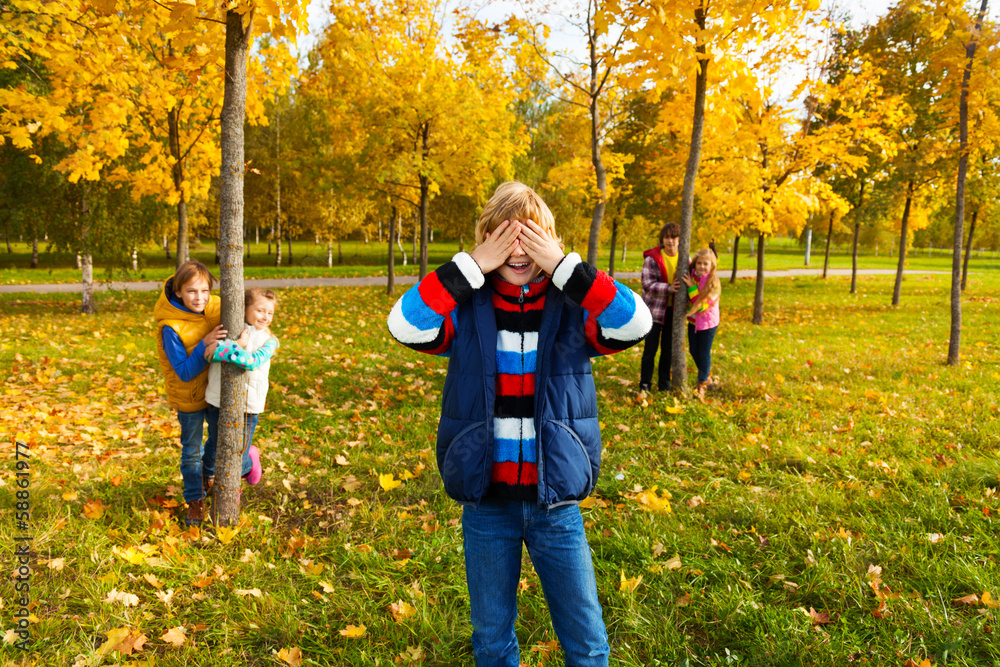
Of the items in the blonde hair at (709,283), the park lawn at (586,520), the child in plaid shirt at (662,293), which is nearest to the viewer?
the park lawn at (586,520)

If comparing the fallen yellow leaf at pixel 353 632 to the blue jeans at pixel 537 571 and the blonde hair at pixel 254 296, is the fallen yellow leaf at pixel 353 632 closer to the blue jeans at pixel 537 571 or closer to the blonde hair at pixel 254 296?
the blue jeans at pixel 537 571

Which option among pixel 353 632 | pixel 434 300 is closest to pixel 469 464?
pixel 434 300

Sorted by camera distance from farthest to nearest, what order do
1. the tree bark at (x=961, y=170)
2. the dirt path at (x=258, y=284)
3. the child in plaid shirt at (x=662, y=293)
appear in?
the dirt path at (x=258, y=284) → the tree bark at (x=961, y=170) → the child in plaid shirt at (x=662, y=293)

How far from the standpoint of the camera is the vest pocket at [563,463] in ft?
6.15

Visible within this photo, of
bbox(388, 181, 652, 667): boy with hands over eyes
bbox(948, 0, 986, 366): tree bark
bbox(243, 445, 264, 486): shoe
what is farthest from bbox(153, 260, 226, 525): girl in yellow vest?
bbox(948, 0, 986, 366): tree bark

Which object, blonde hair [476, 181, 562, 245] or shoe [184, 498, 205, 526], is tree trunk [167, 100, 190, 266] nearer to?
shoe [184, 498, 205, 526]

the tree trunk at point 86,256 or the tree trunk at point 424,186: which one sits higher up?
the tree trunk at point 424,186

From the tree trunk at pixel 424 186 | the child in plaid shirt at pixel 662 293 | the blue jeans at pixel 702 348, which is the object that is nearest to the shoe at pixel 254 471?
the child in plaid shirt at pixel 662 293

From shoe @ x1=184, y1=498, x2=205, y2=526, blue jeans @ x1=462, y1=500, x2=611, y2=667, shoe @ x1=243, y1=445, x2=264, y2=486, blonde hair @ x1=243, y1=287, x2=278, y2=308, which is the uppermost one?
blonde hair @ x1=243, y1=287, x2=278, y2=308

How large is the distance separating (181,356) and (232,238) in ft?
2.56

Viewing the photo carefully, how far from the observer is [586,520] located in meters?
3.67

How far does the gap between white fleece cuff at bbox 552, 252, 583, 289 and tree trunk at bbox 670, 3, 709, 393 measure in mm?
4399

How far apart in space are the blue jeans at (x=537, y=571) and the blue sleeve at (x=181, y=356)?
2.18m

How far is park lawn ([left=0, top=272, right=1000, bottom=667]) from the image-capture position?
2.58 metres
